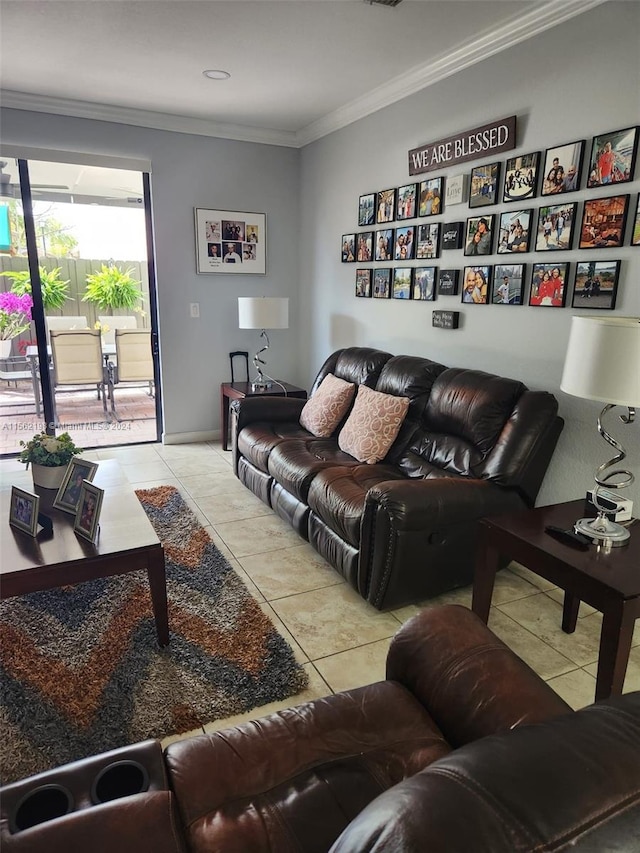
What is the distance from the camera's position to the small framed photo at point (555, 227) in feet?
8.33

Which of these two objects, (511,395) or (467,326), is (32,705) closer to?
(511,395)

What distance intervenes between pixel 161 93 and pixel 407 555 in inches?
138

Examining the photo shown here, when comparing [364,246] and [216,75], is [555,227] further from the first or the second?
[216,75]

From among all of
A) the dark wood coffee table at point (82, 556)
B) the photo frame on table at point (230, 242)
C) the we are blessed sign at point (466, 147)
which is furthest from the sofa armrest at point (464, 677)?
the photo frame on table at point (230, 242)

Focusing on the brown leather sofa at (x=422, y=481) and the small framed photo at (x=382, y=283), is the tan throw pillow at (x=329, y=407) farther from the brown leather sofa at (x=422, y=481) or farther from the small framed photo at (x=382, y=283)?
the small framed photo at (x=382, y=283)

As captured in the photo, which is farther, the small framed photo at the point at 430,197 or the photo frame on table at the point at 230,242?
the photo frame on table at the point at 230,242

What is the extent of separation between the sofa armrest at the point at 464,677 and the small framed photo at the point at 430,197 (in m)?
2.64

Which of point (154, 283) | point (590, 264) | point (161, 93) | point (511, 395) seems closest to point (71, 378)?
point (154, 283)

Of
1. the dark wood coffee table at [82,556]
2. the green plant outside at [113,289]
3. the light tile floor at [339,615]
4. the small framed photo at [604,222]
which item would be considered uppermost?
the small framed photo at [604,222]

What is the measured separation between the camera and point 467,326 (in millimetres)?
3213

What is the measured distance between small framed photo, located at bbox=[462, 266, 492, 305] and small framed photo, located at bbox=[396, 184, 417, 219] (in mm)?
654

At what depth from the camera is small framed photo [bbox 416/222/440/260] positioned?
3344 mm

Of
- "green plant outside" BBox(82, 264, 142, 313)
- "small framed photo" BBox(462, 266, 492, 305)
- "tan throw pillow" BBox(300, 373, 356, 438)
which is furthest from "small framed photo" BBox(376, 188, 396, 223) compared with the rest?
"green plant outside" BBox(82, 264, 142, 313)

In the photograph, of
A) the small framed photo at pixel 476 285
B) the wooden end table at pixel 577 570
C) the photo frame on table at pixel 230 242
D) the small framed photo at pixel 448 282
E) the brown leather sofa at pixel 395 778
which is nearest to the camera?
the brown leather sofa at pixel 395 778
